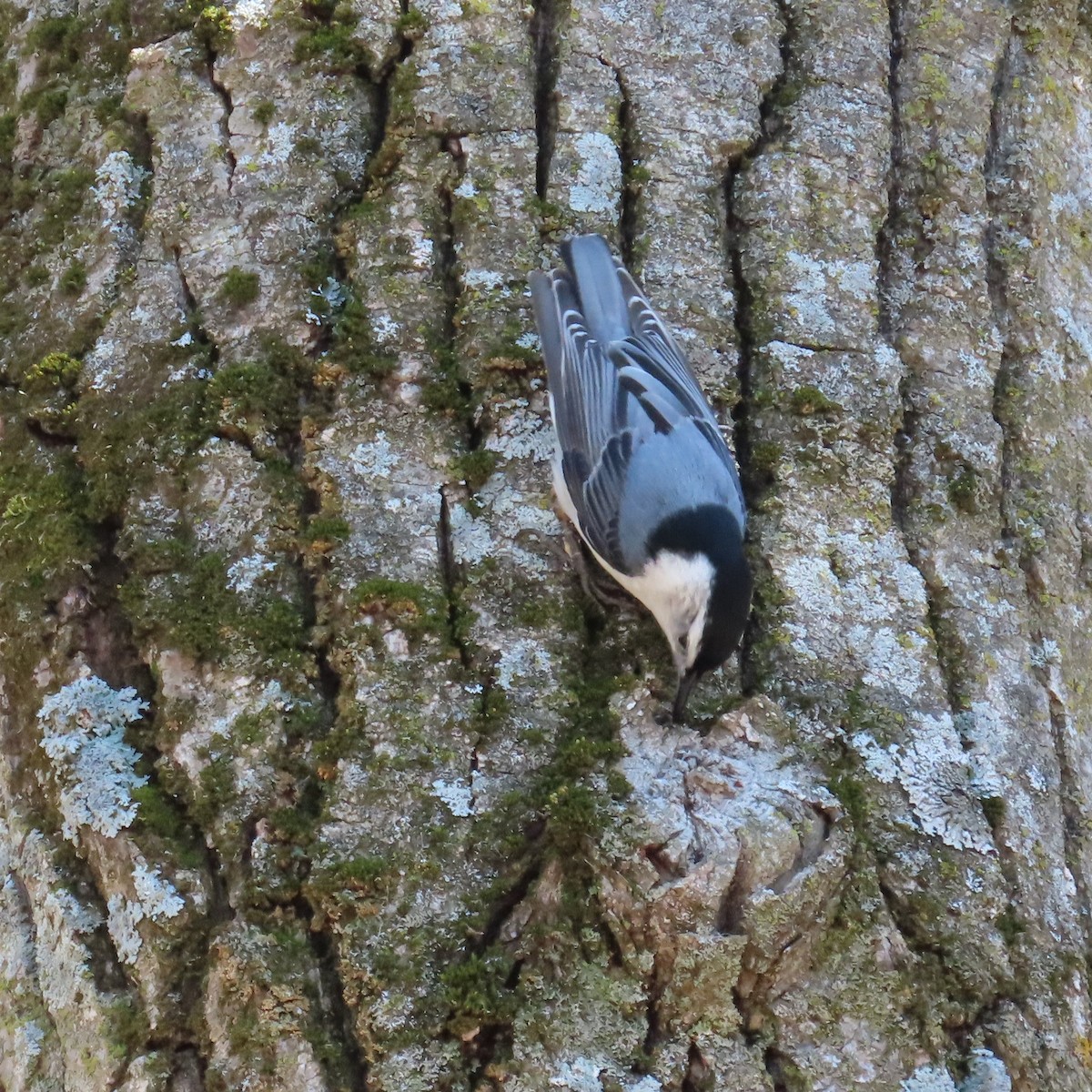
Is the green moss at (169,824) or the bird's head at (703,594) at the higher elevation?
the bird's head at (703,594)

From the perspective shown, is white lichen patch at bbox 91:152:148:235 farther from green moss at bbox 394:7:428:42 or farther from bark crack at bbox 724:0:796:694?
bark crack at bbox 724:0:796:694

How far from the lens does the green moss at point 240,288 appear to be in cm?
211

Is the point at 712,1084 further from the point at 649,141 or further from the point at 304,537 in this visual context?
the point at 649,141

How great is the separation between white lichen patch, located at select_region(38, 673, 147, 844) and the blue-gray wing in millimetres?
809

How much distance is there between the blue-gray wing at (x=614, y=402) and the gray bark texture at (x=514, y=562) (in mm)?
56

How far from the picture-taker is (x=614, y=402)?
2.45m

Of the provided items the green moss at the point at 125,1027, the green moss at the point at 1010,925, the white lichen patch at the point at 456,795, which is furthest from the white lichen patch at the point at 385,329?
the green moss at the point at 1010,925

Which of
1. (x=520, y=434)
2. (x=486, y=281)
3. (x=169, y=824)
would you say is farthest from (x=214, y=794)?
(x=486, y=281)

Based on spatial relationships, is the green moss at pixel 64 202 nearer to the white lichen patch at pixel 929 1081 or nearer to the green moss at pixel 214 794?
the green moss at pixel 214 794

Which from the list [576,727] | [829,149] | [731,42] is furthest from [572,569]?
[731,42]

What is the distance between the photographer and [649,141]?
2262mm

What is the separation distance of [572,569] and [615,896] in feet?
1.84

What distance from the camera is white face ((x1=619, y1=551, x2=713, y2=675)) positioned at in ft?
6.07

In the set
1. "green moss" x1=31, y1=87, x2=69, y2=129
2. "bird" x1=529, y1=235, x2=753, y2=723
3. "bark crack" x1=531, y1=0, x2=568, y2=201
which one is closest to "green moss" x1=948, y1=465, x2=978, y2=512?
"bird" x1=529, y1=235, x2=753, y2=723
